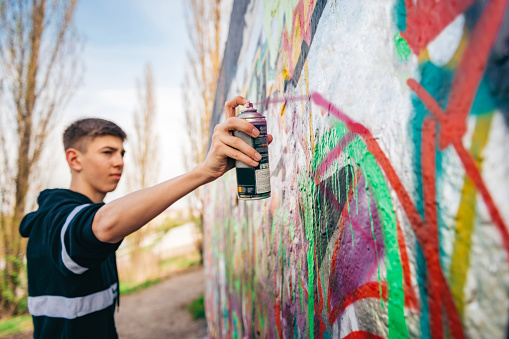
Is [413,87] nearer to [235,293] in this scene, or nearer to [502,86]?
Answer: [502,86]

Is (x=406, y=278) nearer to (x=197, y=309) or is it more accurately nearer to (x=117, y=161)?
(x=117, y=161)

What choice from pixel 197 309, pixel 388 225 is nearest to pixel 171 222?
pixel 197 309

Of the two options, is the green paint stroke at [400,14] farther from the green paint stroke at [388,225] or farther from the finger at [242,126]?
the finger at [242,126]

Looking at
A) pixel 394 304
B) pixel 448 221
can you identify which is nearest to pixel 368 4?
pixel 448 221

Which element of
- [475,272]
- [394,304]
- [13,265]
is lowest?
[13,265]

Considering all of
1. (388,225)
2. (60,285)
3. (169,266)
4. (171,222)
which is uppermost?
(388,225)

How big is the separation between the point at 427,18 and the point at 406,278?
0.47 meters

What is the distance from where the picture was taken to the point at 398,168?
59 cm

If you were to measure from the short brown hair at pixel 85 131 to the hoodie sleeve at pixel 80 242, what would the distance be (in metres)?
0.94

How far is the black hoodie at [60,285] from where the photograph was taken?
4.71ft

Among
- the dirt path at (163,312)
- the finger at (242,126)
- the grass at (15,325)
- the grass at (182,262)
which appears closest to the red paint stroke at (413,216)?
the finger at (242,126)

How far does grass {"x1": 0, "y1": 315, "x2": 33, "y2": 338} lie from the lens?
6230 mm

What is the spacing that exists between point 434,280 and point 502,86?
0.32m

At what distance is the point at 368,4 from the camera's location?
0.68 metres
